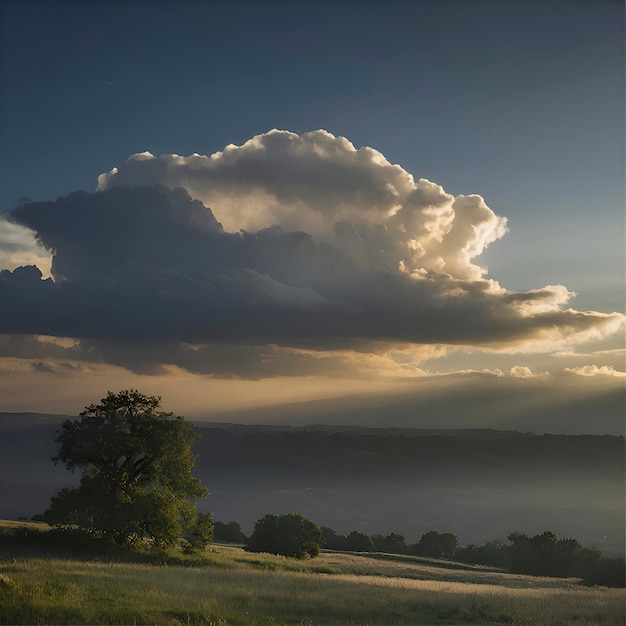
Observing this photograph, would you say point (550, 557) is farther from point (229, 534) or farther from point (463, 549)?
point (229, 534)

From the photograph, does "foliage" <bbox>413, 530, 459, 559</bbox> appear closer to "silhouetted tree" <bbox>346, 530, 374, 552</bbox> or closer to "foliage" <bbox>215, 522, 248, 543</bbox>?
"silhouetted tree" <bbox>346, 530, 374, 552</bbox>

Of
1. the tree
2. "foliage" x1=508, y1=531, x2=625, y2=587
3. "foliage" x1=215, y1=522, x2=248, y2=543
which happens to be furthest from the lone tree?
"foliage" x1=215, y1=522, x2=248, y2=543

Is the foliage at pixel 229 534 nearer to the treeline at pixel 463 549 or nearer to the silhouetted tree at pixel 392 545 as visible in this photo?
the treeline at pixel 463 549

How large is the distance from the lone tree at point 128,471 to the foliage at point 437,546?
72.5 metres

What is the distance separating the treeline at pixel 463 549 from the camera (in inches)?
2410

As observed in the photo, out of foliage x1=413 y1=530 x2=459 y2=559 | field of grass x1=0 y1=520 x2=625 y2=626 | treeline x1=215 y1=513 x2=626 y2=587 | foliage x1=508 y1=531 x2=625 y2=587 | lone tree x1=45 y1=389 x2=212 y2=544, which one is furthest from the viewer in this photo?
foliage x1=413 y1=530 x2=459 y2=559

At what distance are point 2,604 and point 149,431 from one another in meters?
22.0

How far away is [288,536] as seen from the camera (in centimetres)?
A: 6275

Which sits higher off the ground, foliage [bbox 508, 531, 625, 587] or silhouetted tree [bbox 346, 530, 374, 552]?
foliage [bbox 508, 531, 625, 587]

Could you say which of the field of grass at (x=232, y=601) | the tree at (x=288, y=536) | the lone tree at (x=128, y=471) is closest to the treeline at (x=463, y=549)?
the tree at (x=288, y=536)

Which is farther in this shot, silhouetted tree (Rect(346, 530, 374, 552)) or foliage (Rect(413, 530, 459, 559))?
foliage (Rect(413, 530, 459, 559))

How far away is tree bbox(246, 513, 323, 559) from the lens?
201 feet

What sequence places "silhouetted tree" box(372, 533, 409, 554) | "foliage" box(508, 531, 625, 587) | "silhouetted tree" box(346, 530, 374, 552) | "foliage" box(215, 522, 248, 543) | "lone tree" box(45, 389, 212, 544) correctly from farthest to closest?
1. "silhouetted tree" box(372, 533, 409, 554)
2. "silhouetted tree" box(346, 530, 374, 552)
3. "foliage" box(215, 522, 248, 543)
4. "foliage" box(508, 531, 625, 587)
5. "lone tree" box(45, 389, 212, 544)

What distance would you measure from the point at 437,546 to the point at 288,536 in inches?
1965
